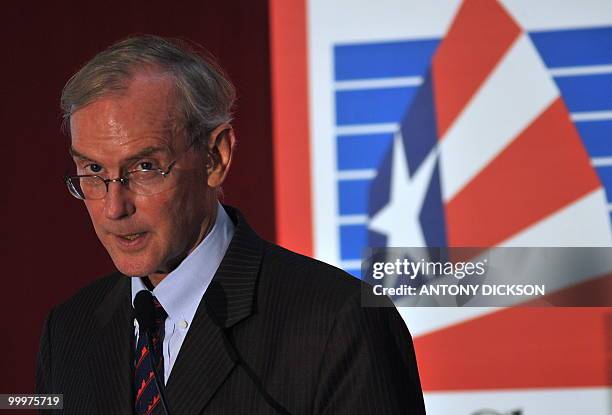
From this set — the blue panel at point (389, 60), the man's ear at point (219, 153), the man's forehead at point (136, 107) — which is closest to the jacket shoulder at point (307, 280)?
the man's ear at point (219, 153)

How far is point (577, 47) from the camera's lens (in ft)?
7.28

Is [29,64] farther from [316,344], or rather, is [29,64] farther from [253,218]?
[316,344]

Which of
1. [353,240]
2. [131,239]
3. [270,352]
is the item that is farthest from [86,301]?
[353,240]

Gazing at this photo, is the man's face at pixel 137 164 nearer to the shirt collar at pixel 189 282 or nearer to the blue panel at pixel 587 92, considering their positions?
the shirt collar at pixel 189 282

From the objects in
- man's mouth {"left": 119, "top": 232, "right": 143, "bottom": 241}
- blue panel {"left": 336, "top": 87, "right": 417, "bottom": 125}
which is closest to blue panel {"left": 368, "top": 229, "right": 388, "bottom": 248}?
blue panel {"left": 336, "top": 87, "right": 417, "bottom": 125}

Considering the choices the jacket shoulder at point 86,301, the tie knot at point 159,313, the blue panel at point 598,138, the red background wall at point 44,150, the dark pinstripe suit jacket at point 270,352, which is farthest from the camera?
the red background wall at point 44,150

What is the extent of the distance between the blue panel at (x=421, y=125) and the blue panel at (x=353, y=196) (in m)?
0.12

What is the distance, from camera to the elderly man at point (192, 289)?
3.84 feet

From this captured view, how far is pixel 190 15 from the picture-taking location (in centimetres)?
238

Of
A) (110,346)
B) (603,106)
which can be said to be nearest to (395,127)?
(603,106)

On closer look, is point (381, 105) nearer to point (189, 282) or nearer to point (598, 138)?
point (598, 138)

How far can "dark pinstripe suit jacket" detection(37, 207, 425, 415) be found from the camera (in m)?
1.16

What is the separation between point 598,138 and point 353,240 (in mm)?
622

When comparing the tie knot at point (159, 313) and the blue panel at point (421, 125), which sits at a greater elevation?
the blue panel at point (421, 125)
